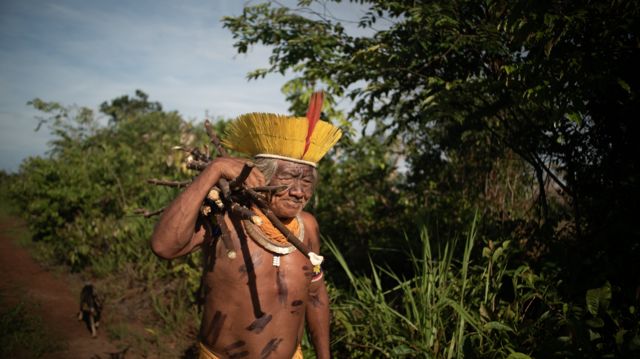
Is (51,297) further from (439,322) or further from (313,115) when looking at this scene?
(313,115)

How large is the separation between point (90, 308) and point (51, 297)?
66.1 inches

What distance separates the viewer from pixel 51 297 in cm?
555

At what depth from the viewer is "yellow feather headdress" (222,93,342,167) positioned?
1.64 meters

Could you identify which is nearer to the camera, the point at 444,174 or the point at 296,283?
the point at 296,283

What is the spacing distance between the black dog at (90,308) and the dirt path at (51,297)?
107mm

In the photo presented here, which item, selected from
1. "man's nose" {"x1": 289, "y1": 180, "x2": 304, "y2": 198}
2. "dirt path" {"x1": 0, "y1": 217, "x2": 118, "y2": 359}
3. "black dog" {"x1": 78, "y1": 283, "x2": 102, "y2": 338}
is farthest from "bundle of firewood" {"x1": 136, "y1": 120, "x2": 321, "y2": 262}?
"black dog" {"x1": 78, "y1": 283, "x2": 102, "y2": 338}

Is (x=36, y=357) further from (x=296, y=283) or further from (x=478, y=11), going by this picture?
(x=478, y=11)

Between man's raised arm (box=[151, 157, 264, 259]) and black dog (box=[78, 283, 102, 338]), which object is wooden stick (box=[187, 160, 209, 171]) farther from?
black dog (box=[78, 283, 102, 338])

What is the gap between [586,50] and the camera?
2.33 m

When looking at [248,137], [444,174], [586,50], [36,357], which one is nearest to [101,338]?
[36,357]

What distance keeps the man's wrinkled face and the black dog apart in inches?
154

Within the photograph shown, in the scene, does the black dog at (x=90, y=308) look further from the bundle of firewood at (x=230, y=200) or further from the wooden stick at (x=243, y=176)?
the wooden stick at (x=243, y=176)

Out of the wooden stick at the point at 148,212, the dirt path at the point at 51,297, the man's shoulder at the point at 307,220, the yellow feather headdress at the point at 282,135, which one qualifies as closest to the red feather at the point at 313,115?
the yellow feather headdress at the point at 282,135

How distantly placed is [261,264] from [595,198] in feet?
8.70
